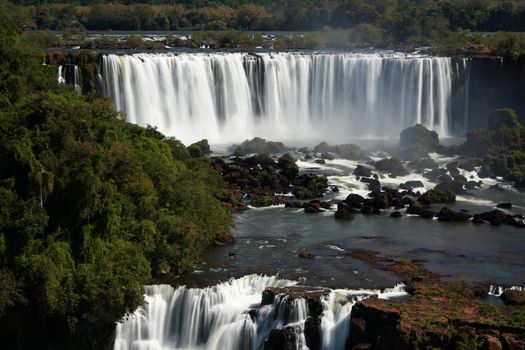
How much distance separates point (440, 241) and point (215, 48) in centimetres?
4231

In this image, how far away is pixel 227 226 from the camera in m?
37.2

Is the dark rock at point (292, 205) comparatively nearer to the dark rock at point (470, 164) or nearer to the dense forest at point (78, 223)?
the dense forest at point (78, 223)

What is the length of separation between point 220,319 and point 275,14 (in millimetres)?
83649

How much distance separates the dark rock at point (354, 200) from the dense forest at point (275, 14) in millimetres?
49705

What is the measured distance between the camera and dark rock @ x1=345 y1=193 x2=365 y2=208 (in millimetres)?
43312

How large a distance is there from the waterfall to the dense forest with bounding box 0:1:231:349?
83cm

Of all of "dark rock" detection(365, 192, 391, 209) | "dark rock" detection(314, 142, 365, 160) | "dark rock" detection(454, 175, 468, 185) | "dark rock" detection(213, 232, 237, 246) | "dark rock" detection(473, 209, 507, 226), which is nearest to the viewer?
"dark rock" detection(213, 232, 237, 246)

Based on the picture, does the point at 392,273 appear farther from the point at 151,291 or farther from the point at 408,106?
the point at 408,106

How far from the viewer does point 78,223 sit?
30.1m

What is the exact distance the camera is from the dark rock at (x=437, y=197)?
44375 millimetres

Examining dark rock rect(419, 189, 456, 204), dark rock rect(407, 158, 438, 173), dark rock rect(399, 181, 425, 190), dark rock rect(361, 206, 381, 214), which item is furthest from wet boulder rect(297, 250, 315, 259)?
dark rock rect(407, 158, 438, 173)

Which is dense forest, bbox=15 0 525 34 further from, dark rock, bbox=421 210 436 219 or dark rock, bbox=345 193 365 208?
dark rock, bbox=421 210 436 219

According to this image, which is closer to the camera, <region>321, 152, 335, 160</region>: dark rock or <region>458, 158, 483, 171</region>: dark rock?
<region>458, 158, 483, 171</region>: dark rock

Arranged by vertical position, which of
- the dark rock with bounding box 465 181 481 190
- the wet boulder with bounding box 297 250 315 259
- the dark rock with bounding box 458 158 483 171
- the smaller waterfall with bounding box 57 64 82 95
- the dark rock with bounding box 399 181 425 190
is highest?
the smaller waterfall with bounding box 57 64 82 95
